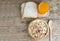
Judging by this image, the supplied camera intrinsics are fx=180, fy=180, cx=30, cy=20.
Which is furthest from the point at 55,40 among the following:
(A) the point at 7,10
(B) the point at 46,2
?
(A) the point at 7,10

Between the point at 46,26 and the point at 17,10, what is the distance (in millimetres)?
276

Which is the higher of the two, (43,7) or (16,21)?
(43,7)

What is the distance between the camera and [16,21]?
1.50 m

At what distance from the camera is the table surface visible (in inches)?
58.5

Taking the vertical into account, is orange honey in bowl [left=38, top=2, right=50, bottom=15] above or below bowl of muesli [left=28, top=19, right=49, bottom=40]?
above

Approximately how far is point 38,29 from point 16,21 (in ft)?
0.64

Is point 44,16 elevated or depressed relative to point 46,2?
depressed

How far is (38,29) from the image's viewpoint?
4.82 feet

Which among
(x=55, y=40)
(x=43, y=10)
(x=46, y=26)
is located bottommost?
(x=55, y=40)

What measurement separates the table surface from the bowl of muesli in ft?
0.13

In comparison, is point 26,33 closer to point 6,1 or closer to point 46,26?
point 46,26

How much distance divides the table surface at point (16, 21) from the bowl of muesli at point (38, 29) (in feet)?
0.13

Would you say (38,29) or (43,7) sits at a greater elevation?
(43,7)

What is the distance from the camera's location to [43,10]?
4.78 ft
